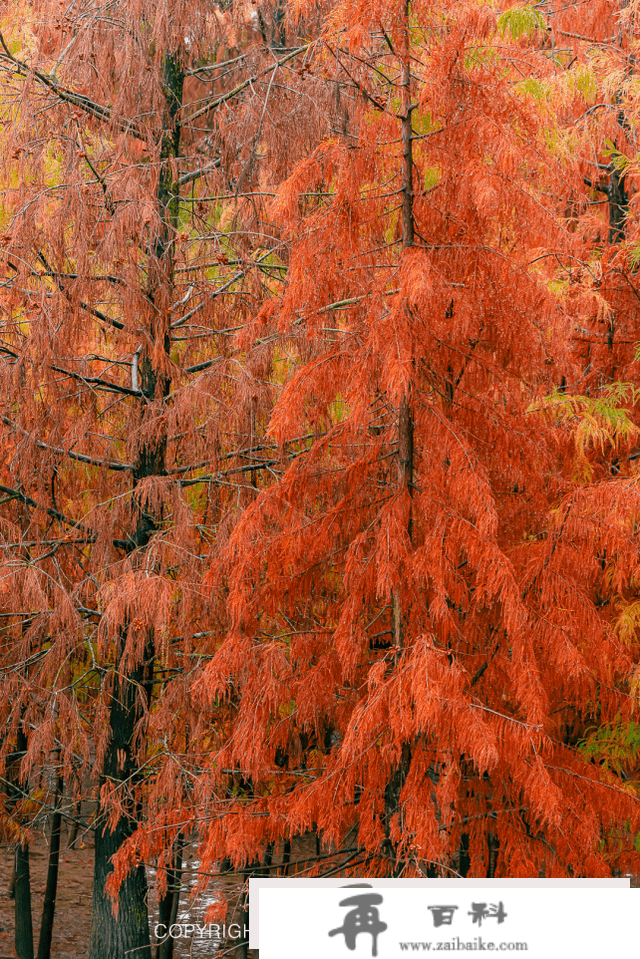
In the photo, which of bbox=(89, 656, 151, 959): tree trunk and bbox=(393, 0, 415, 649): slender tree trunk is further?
bbox=(89, 656, 151, 959): tree trunk

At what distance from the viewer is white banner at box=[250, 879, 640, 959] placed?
11.4 feet

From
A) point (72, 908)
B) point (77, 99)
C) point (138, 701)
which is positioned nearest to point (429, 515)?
point (138, 701)

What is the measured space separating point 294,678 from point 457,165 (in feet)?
10.1

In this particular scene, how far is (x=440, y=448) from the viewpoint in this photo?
4797 millimetres

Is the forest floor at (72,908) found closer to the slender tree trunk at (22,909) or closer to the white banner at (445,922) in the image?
the slender tree trunk at (22,909)

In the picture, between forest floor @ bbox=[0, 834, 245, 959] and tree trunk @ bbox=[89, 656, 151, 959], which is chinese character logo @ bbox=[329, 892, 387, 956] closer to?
tree trunk @ bbox=[89, 656, 151, 959]

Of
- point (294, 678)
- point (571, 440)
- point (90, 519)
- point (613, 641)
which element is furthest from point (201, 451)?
point (613, 641)

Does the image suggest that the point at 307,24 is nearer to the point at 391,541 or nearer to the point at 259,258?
the point at 259,258

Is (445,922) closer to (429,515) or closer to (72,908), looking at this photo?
(429,515)

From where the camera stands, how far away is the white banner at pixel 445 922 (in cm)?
349

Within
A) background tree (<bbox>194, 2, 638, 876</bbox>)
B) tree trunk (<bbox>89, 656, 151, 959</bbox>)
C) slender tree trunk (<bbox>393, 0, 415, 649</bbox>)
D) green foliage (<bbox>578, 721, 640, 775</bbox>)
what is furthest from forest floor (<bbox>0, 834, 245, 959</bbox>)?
slender tree trunk (<bbox>393, 0, 415, 649</bbox>)

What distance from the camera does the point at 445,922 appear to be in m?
3.54

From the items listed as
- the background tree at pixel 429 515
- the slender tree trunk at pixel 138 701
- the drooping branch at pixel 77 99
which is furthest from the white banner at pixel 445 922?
the drooping branch at pixel 77 99

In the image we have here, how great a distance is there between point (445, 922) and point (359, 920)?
35 cm
